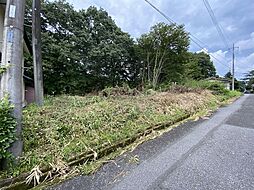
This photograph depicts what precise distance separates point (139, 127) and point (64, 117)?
173cm

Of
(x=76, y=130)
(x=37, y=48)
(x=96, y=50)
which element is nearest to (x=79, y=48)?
(x=96, y=50)

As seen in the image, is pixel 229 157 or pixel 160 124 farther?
pixel 160 124

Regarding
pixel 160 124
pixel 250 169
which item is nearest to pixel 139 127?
pixel 160 124

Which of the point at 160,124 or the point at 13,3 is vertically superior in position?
the point at 13,3

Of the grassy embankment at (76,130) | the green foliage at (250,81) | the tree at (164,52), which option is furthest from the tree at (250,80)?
the grassy embankment at (76,130)

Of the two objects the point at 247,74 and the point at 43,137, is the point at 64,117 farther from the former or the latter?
the point at 247,74

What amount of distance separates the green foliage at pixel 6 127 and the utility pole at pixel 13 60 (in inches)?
3.4

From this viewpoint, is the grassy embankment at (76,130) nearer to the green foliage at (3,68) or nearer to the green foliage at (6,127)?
the green foliage at (6,127)

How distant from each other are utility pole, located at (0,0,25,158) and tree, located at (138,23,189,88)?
12854 millimetres

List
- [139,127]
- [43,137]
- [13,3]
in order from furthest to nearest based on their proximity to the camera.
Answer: [139,127] < [43,137] < [13,3]

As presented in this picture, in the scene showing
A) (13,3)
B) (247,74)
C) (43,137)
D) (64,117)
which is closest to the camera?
(13,3)

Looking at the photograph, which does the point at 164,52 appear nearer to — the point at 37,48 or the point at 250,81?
the point at 37,48

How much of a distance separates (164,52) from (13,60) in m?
15.1

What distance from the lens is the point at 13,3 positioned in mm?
2557
